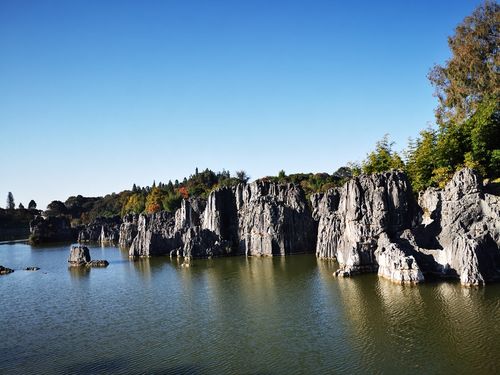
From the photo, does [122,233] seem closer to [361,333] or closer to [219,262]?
[219,262]

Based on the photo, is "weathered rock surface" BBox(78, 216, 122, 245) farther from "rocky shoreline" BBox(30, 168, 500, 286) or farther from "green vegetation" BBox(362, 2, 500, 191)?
"green vegetation" BBox(362, 2, 500, 191)

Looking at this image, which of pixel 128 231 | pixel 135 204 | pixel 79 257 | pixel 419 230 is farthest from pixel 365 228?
pixel 135 204

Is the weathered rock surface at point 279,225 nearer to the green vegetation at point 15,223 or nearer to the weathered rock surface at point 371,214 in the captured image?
the weathered rock surface at point 371,214

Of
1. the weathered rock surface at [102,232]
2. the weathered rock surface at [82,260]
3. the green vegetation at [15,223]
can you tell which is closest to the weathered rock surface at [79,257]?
the weathered rock surface at [82,260]

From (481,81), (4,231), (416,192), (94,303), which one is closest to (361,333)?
(94,303)

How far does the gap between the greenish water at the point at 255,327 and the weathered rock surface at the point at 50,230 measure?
68.9 meters

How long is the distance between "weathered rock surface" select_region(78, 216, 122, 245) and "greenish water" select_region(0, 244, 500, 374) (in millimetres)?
60985

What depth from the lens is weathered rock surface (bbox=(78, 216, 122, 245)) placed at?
332 feet

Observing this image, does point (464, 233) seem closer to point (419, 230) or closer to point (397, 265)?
point (419, 230)

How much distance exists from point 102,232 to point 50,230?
47.3 ft

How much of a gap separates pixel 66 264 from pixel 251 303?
3793 cm

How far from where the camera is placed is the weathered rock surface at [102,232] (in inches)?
3979

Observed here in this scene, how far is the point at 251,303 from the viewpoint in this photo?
31.1m

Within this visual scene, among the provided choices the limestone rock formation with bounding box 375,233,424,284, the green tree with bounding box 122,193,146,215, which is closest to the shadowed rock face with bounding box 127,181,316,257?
the limestone rock formation with bounding box 375,233,424,284
